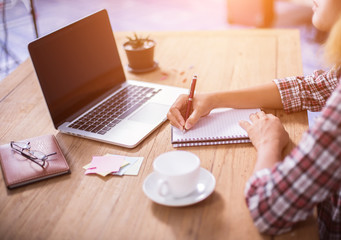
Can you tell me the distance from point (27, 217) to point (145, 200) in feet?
0.84

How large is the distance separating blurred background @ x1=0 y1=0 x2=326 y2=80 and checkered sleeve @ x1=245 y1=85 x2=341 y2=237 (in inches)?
101

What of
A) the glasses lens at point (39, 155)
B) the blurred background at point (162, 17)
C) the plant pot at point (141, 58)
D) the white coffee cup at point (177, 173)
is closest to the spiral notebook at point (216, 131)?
the white coffee cup at point (177, 173)

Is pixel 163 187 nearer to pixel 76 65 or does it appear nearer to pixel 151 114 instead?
pixel 151 114

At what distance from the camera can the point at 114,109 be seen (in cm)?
121

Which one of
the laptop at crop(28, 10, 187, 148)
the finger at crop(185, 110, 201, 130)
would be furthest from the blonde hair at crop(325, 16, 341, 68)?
the laptop at crop(28, 10, 187, 148)

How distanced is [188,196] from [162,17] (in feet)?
12.9

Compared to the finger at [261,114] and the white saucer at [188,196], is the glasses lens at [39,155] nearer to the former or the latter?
the white saucer at [188,196]

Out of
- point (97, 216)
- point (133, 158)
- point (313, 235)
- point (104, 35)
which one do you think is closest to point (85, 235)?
point (97, 216)

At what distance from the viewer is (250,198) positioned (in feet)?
2.57

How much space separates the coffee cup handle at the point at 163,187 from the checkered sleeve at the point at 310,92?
562 mm

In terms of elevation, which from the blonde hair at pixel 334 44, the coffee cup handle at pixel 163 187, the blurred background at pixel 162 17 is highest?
the blonde hair at pixel 334 44

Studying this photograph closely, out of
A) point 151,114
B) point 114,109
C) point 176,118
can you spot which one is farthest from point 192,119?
point 114,109

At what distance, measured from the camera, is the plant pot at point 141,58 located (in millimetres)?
1477

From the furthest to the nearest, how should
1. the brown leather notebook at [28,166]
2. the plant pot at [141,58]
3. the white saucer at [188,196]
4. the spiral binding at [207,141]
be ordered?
the plant pot at [141,58], the spiral binding at [207,141], the brown leather notebook at [28,166], the white saucer at [188,196]
